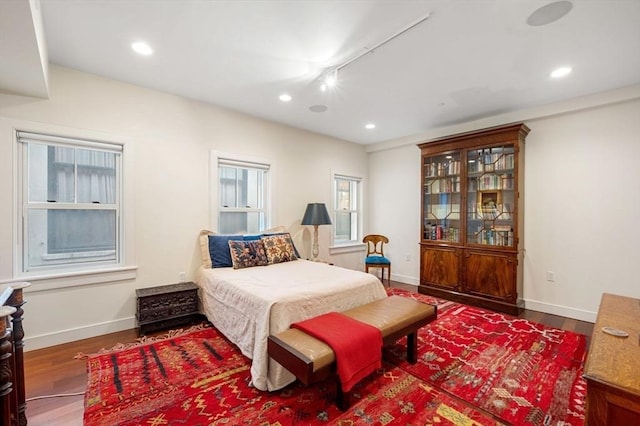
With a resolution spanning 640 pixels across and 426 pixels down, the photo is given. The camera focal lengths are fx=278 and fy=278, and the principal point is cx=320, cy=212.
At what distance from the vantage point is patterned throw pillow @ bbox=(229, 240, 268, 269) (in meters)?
3.37

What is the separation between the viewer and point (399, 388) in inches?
81.2

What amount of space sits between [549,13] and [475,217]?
2712mm

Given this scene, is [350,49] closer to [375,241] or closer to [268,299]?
[268,299]

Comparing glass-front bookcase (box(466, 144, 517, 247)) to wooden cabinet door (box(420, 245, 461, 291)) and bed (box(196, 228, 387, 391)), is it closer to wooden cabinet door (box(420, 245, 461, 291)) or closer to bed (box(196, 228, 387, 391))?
wooden cabinet door (box(420, 245, 461, 291))

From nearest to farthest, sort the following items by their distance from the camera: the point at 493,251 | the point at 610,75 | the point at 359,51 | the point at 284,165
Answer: the point at 359,51 → the point at 610,75 → the point at 493,251 → the point at 284,165

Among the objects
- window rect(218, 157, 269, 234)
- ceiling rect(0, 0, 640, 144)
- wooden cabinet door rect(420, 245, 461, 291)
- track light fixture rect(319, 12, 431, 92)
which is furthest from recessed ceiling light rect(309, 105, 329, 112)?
wooden cabinet door rect(420, 245, 461, 291)

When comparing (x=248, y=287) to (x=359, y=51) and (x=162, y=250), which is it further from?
(x=359, y=51)

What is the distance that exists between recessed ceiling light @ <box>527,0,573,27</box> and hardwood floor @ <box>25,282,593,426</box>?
316 centimetres

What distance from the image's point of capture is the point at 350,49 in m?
2.43

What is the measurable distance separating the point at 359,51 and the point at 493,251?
10.4 feet

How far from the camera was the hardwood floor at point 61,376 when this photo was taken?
1780 mm

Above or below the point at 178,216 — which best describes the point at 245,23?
above

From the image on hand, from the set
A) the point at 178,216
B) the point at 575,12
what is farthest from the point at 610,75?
the point at 178,216

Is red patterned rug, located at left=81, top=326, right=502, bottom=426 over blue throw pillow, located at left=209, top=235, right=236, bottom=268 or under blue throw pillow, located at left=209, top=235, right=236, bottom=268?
under
